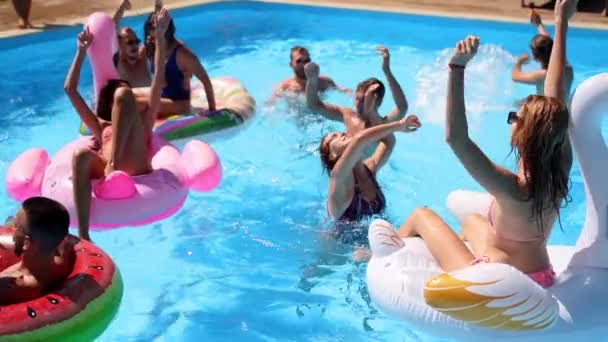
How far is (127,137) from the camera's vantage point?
4840 mm

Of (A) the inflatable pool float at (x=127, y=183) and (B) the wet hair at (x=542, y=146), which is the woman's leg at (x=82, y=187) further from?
(B) the wet hair at (x=542, y=146)

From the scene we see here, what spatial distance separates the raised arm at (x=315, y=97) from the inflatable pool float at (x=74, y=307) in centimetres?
219

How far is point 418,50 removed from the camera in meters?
10.1

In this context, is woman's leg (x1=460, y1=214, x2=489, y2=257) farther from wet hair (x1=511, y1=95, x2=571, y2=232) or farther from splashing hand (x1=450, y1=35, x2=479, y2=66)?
splashing hand (x1=450, y1=35, x2=479, y2=66)

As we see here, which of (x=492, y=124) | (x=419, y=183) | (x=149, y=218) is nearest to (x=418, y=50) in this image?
(x=492, y=124)

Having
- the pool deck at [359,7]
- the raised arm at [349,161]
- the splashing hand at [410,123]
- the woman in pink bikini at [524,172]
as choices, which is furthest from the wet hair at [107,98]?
the pool deck at [359,7]

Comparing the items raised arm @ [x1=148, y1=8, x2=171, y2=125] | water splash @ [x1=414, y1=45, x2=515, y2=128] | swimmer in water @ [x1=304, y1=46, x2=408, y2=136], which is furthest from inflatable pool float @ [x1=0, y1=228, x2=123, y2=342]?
water splash @ [x1=414, y1=45, x2=515, y2=128]

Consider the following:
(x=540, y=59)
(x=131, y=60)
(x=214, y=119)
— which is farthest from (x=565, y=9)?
(x=131, y=60)

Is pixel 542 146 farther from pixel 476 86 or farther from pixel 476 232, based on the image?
pixel 476 86

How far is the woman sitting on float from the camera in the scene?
15.0 ft

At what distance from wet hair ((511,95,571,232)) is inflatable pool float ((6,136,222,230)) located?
2.23 meters

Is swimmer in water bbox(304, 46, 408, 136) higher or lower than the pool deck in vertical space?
higher

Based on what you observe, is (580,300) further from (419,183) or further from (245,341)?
(419,183)

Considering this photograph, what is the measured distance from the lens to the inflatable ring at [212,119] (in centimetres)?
583
